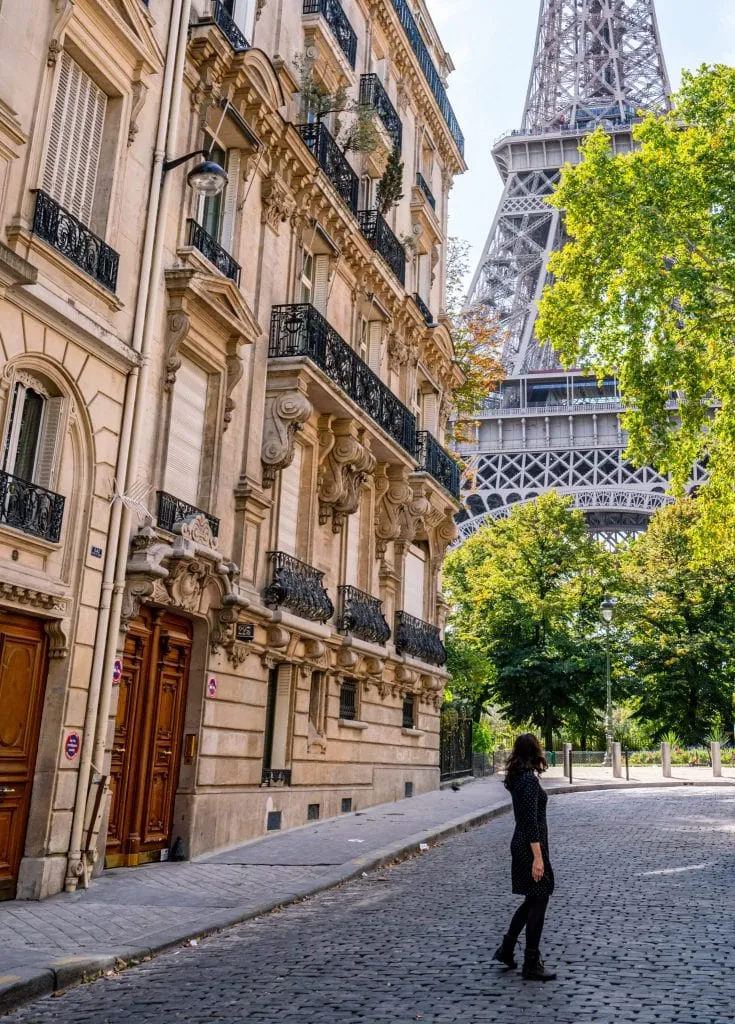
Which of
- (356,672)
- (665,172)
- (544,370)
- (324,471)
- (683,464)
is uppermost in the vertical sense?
(544,370)

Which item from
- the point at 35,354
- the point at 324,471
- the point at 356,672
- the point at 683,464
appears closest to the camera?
the point at 35,354

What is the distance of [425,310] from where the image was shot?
2477 cm

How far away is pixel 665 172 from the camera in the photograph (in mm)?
21953

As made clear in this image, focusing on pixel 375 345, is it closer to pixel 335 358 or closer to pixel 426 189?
pixel 335 358

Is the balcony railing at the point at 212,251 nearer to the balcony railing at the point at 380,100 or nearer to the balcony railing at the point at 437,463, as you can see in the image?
the balcony railing at the point at 380,100

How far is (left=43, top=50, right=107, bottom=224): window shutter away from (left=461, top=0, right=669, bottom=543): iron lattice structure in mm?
47017

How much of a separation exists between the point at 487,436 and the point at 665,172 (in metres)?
50.9

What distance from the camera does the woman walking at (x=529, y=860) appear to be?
7.03 metres

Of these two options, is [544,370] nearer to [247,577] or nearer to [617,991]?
[247,577]

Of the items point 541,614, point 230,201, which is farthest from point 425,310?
point 541,614

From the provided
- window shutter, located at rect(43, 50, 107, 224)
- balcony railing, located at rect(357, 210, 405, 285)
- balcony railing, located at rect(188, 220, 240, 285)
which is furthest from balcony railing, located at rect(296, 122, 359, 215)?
window shutter, located at rect(43, 50, 107, 224)

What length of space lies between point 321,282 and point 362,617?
20.0 feet

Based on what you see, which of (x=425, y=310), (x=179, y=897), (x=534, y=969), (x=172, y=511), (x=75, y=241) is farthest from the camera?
(x=425, y=310)

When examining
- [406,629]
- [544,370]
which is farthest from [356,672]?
[544,370]
